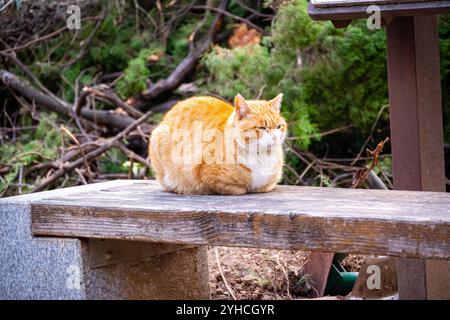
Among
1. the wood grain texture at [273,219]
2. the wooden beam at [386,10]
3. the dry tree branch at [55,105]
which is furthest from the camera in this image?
the dry tree branch at [55,105]

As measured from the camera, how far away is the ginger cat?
3.12 meters

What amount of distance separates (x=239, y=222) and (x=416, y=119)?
120 cm

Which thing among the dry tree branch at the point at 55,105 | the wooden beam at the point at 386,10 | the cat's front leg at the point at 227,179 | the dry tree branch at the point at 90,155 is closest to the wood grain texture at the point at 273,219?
the cat's front leg at the point at 227,179

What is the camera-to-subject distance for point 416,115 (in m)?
3.19

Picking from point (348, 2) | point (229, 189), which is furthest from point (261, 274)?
point (348, 2)

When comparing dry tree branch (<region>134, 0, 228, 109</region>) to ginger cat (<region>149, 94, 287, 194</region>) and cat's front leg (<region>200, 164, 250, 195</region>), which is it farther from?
cat's front leg (<region>200, 164, 250, 195</region>)

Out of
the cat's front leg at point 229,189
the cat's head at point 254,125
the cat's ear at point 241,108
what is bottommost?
the cat's front leg at point 229,189

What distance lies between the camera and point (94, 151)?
5789mm

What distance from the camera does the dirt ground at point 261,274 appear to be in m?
3.80

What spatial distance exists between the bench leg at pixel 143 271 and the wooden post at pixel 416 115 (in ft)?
3.70

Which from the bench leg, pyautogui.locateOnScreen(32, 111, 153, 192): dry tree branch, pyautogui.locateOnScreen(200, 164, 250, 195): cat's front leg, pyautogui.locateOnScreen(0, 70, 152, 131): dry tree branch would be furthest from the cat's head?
pyautogui.locateOnScreen(0, 70, 152, 131): dry tree branch

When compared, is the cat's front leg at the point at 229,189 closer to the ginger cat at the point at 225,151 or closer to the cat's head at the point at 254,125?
the ginger cat at the point at 225,151

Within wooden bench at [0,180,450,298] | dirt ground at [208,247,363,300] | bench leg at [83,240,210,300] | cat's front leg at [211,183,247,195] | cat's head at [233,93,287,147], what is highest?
cat's head at [233,93,287,147]

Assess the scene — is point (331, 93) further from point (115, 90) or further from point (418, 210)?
point (418, 210)
